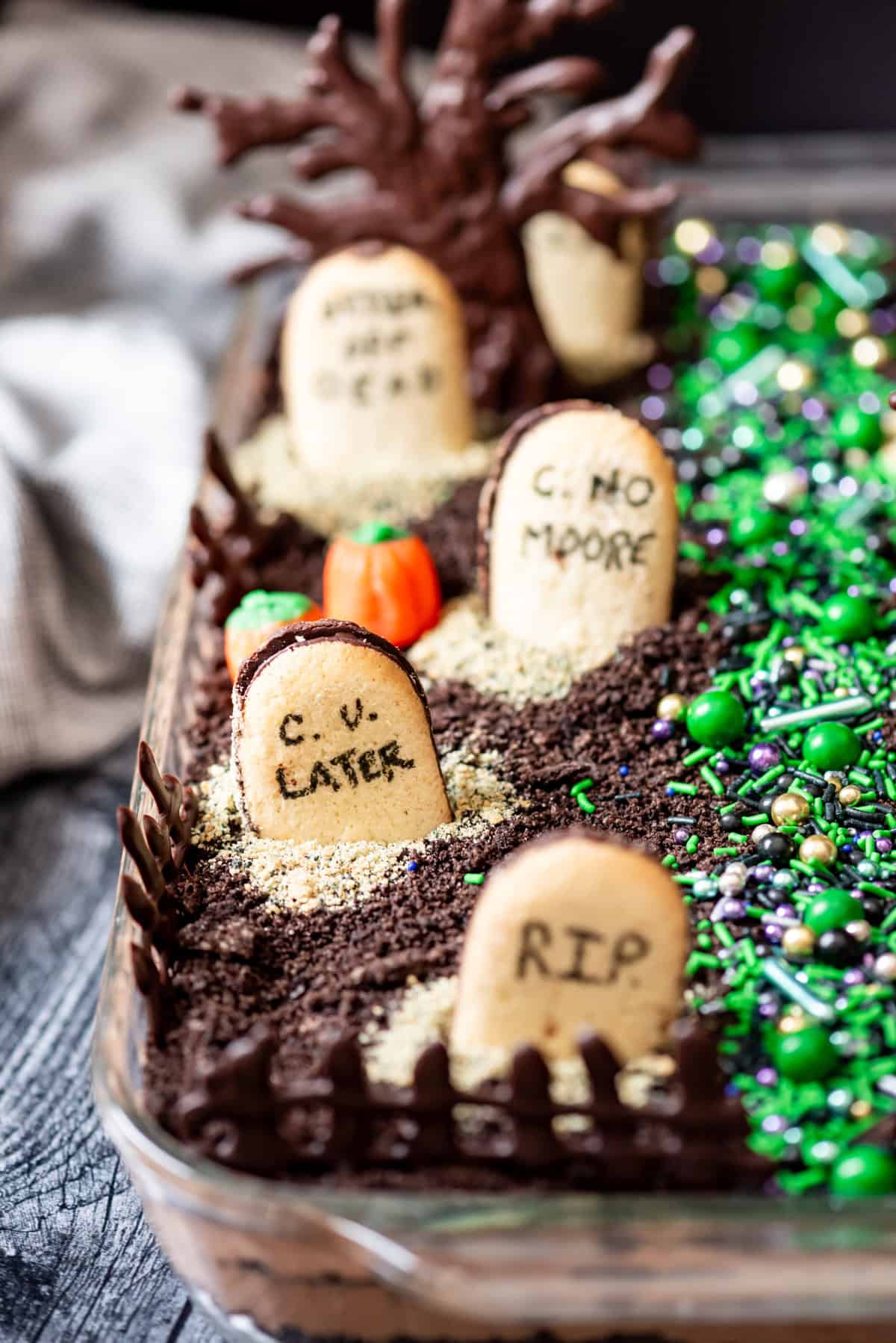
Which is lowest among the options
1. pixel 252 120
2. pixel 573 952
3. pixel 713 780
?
pixel 713 780

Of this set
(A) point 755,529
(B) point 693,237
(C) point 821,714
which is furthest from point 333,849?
(B) point 693,237

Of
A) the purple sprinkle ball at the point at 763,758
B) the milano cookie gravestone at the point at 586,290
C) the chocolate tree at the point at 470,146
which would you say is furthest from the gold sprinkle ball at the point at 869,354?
the purple sprinkle ball at the point at 763,758

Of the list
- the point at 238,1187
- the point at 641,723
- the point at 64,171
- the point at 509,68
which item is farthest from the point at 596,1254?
the point at 509,68

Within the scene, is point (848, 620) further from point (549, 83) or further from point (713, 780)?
point (549, 83)

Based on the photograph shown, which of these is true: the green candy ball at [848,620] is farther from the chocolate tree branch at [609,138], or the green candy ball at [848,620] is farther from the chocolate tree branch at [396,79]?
the chocolate tree branch at [396,79]

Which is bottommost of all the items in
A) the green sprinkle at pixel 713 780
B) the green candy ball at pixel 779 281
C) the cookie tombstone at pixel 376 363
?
the green sprinkle at pixel 713 780

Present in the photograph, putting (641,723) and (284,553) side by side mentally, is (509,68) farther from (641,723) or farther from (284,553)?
(641,723)
